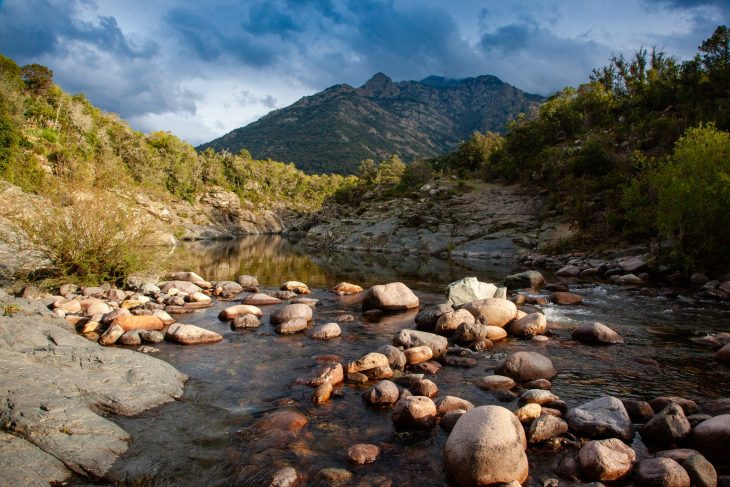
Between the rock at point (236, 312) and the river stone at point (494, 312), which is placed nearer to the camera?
the river stone at point (494, 312)

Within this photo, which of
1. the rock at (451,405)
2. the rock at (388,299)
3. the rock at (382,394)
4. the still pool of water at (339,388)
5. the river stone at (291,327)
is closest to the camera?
the still pool of water at (339,388)

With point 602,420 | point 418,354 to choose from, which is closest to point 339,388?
point 418,354

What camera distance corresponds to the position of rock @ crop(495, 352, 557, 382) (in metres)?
8.73

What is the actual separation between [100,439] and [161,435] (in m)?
0.81

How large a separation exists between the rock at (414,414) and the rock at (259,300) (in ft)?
35.0

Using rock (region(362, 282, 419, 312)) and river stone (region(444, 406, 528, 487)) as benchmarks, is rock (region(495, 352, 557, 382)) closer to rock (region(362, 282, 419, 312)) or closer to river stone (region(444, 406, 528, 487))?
river stone (region(444, 406, 528, 487))

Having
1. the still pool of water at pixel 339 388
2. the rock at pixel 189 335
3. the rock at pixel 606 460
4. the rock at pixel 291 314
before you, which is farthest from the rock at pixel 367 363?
the rock at pixel 291 314

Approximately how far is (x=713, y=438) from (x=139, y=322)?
1234 cm

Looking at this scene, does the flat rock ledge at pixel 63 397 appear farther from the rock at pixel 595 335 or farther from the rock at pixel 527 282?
the rock at pixel 527 282

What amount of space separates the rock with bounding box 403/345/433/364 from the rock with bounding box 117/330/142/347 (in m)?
6.57

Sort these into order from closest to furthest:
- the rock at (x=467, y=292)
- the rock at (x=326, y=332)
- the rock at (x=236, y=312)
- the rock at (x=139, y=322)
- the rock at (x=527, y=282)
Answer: the rock at (x=139, y=322) → the rock at (x=326, y=332) → the rock at (x=236, y=312) → the rock at (x=467, y=292) → the rock at (x=527, y=282)

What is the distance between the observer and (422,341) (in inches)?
411

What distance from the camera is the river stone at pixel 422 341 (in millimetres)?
10352

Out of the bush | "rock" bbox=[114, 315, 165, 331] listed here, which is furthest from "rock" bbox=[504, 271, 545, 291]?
"rock" bbox=[114, 315, 165, 331]
